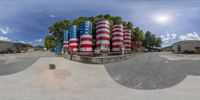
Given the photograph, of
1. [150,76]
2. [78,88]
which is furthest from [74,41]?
[78,88]

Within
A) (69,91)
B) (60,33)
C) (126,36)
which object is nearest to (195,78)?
(69,91)

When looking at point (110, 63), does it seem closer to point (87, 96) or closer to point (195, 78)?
point (195, 78)

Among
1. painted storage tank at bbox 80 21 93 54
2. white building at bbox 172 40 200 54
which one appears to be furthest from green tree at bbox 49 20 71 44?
white building at bbox 172 40 200 54

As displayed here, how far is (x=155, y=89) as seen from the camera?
9.41 metres

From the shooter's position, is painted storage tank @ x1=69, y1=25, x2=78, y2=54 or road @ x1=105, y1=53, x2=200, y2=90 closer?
road @ x1=105, y1=53, x2=200, y2=90

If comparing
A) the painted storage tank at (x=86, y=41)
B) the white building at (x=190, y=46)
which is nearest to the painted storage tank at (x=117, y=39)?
the painted storage tank at (x=86, y=41)

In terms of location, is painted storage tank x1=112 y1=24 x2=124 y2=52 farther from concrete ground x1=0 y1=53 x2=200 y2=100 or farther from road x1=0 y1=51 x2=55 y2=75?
concrete ground x1=0 y1=53 x2=200 y2=100

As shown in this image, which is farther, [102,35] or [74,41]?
[74,41]

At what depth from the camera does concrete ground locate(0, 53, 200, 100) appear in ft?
27.0

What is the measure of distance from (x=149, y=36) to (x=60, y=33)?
4758cm

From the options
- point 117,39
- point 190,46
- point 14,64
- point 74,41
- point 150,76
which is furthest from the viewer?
point 190,46

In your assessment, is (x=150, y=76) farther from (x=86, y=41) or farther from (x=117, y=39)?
(x=117, y=39)

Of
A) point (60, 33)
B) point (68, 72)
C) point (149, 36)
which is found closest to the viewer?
point (68, 72)

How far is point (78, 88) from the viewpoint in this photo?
9.67 meters
